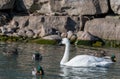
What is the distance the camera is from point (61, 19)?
44.1 meters

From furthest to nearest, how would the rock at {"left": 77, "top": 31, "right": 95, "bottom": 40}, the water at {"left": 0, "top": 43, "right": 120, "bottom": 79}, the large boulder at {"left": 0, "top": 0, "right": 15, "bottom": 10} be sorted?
the large boulder at {"left": 0, "top": 0, "right": 15, "bottom": 10}
the rock at {"left": 77, "top": 31, "right": 95, "bottom": 40}
the water at {"left": 0, "top": 43, "right": 120, "bottom": 79}

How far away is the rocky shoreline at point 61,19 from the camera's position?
42094 millimetres

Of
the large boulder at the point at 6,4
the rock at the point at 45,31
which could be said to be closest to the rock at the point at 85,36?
the rock at the point at 45,31

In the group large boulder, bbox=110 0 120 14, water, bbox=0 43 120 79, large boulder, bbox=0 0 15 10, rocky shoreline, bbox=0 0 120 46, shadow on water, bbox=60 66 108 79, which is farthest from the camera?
large boulder, bbox=0 0 15 10

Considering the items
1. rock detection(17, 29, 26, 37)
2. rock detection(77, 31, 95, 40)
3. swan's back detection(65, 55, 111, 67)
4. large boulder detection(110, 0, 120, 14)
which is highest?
swan's back detection(65, 55, 111, 67)

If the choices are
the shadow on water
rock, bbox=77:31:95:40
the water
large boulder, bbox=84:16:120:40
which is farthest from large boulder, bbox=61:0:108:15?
the shadow on water

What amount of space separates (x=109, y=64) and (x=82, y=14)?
20489 millimetres

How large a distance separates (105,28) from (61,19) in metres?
3.94

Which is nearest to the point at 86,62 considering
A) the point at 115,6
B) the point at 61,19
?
the point at 61,19

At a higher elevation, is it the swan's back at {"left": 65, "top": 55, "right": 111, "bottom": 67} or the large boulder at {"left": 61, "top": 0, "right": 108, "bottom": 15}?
the swan's back at {"left": 65, "top": 55, "right": 111, "bottom": 67}

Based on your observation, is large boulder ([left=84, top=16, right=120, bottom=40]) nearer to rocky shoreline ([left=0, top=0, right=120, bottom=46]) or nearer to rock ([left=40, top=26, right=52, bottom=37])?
rocky shoreline ([left=0, top=0, right=120, bottom=46])

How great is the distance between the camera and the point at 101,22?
141 feet

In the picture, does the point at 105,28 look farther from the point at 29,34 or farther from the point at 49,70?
the point at 49,70

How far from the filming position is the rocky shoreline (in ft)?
138
